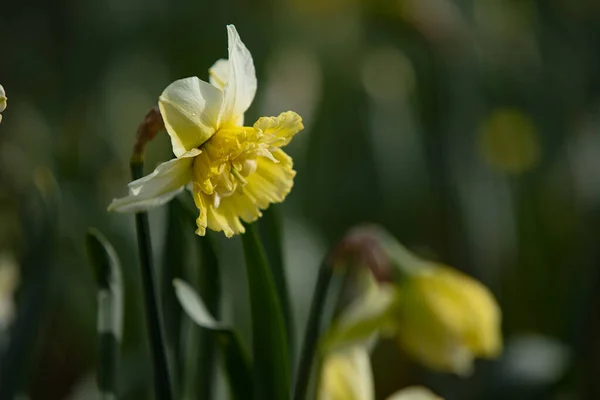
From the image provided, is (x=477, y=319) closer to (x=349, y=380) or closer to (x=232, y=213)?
(x=349, y=380)

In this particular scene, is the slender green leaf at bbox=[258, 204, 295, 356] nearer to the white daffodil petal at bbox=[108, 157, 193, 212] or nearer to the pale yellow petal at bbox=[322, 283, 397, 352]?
the pale yellow petal at bbox=[322, 283, 397, 352]

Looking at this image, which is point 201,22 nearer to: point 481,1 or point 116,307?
point 481,1

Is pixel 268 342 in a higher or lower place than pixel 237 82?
lower

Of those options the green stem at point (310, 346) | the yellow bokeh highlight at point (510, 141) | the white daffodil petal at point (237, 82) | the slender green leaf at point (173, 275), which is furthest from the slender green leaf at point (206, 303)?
the yellow bokeh highlight at point (510, 141)

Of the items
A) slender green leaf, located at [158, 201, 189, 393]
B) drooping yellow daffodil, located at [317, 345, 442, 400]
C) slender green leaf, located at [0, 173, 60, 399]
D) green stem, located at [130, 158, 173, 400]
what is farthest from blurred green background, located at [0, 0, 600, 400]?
drooping yellow daffodil, located at [317, 345, 442, 400]

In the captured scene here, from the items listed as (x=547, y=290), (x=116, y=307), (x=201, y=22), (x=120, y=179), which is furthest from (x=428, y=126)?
(x=116, y=307)

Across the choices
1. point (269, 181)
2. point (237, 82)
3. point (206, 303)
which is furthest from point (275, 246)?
point (237, 82)

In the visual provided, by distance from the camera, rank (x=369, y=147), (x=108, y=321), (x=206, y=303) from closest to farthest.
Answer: (x=108, y=321) < (x=206, y=303) < (x=369, y=147)
